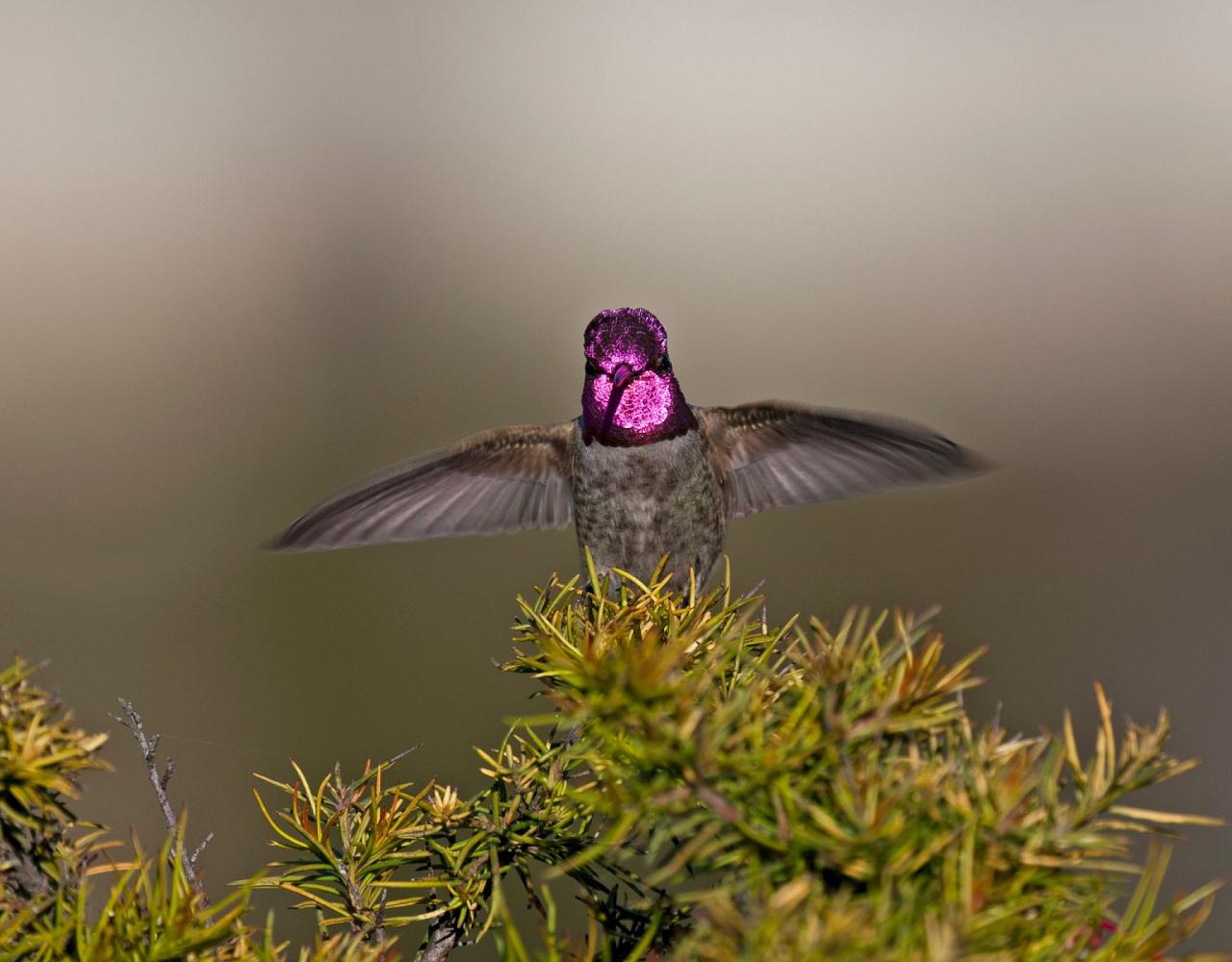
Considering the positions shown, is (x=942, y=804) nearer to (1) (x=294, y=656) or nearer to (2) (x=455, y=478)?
(2) (x=455, y=478)

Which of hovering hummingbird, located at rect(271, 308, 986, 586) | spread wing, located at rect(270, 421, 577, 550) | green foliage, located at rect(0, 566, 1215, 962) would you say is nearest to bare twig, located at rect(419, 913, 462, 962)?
green foliage, located at rect(0, 566, 1215, 962)

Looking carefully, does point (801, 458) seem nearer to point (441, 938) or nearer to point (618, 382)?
point (618, 382)

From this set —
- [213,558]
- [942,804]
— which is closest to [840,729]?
[942,804]

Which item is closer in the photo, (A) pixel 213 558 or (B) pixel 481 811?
(B) pixel 481 811

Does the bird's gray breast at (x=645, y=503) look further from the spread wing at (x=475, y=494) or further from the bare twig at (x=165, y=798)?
the bare twig at (x=165, y=798)

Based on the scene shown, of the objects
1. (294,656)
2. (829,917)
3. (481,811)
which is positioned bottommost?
(294,656)

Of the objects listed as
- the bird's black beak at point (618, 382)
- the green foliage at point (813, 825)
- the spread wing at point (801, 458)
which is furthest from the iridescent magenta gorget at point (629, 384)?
the green foliage at point (813, 825)

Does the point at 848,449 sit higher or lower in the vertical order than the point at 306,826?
higher

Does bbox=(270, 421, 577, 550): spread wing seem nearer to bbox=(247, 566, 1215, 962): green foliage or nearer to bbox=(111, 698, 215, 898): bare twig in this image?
bbox=(111, 698, 215, 898): bare twig

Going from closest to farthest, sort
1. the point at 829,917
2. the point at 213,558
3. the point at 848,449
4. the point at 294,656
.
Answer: the point at 829,917 → the point at 848,449 → the point at 294,656 → the point at 213,558
